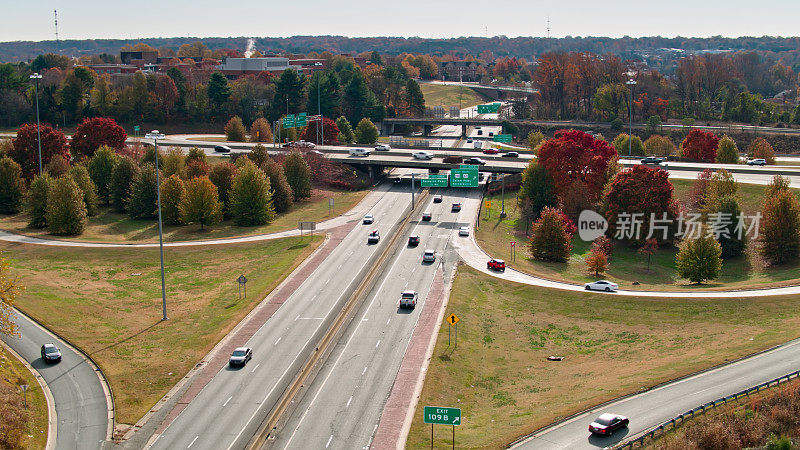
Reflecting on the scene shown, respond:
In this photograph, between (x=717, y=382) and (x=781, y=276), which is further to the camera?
(x=781, y=276)

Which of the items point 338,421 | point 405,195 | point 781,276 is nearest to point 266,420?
point 338,421

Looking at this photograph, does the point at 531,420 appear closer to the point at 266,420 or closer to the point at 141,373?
the point at 266,420

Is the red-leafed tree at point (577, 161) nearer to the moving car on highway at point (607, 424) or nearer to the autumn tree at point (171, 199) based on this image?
the autumn tree at point (171, 199)

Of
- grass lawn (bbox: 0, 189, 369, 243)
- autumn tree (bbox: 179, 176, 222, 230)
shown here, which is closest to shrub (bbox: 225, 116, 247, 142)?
grass lawn (bbox: 0, 189, 369, 243)

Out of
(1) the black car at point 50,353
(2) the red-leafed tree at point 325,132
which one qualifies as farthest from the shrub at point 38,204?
(2) the red-leafed tree at point 325,132

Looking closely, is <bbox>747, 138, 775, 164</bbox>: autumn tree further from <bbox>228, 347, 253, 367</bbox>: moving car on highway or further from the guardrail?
<bbox>228, 347, 253, 367</bbox>: moving car on highway

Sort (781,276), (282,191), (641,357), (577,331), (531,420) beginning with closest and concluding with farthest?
(531,420) < (641,357) < (577,331) < (781,276) < (282,191)
